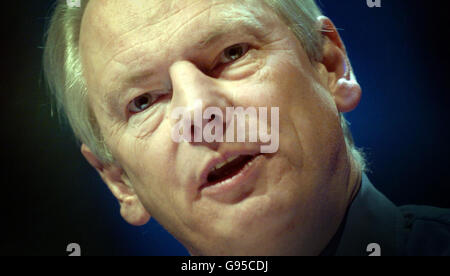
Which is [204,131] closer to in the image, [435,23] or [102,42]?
[102,42]

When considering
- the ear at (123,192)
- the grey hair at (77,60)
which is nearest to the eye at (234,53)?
the grey hair at (77,60)

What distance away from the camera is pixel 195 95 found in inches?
38.6

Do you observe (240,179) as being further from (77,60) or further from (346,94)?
(77,60)

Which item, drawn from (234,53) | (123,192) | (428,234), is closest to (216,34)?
(234,53)

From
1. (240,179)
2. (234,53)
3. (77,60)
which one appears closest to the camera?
(240,179)

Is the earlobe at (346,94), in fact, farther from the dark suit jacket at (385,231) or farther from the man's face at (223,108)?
the dark suit jacket at (385,231)

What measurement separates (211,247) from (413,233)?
489 mm

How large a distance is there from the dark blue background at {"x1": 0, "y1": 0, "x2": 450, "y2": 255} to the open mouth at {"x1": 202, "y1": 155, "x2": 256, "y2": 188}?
0.42m

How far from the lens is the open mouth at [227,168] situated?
100cm

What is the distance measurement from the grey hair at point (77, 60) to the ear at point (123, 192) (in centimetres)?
3

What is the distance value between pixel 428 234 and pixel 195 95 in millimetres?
648

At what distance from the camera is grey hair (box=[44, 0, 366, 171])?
114 centimetres
